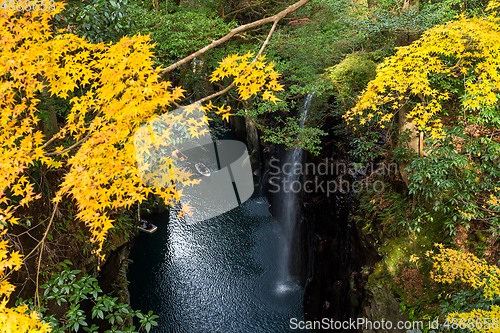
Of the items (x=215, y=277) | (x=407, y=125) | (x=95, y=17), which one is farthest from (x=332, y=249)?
(x=95, y=17)

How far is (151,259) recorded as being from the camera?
1170cm

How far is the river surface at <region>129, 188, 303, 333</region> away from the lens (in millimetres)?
8930

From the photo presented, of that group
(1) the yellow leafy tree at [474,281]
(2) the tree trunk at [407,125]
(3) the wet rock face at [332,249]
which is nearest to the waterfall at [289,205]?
(3) the wet rock face at [332,249]

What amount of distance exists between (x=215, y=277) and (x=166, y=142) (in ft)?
29.6

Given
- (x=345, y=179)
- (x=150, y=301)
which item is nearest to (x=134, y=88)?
(x=345, y=179)

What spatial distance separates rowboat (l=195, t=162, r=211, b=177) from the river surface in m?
4.84

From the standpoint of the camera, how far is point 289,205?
40.3 ft

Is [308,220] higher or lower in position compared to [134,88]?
lower

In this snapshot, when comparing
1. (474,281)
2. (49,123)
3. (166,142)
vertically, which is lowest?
(474,281)

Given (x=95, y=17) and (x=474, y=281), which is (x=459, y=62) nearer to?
(x=474, y=281)

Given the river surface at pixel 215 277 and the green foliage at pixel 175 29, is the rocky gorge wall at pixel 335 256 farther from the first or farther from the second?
the green foliage at pixel 175 29

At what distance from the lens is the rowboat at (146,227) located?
41.7 ft

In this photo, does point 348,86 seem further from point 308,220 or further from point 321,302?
point 321,302

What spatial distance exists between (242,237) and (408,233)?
8.05 meters
